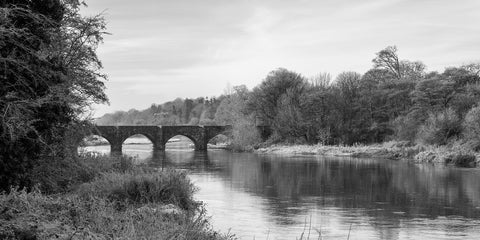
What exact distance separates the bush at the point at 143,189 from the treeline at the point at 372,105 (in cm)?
3680

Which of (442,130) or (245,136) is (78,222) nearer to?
(442,130)

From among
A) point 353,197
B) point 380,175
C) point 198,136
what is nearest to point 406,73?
point 198,136

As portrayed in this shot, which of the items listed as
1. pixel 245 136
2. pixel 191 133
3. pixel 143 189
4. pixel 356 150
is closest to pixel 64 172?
pixel 143 189

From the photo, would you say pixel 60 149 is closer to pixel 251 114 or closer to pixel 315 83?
pixel 251 114

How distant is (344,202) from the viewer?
23.1 meters

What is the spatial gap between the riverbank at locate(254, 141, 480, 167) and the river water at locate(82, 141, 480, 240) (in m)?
4.88

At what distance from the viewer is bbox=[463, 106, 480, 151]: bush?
45469mm

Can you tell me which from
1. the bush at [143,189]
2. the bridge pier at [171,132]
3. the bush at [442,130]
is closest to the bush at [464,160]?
the bush at [442,130]

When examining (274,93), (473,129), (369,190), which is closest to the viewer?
(369,190)

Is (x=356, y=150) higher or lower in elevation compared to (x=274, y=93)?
lower

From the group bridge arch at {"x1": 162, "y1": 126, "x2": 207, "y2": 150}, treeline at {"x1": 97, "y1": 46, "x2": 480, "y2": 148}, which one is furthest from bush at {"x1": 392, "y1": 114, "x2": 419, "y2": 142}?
bridge arch at {"x1": 162, "y1": 126, "x2": 207, "y2": 150}

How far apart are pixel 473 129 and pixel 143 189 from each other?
38467 mm

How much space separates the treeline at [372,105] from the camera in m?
55.1

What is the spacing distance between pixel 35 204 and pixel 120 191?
18.9ft
